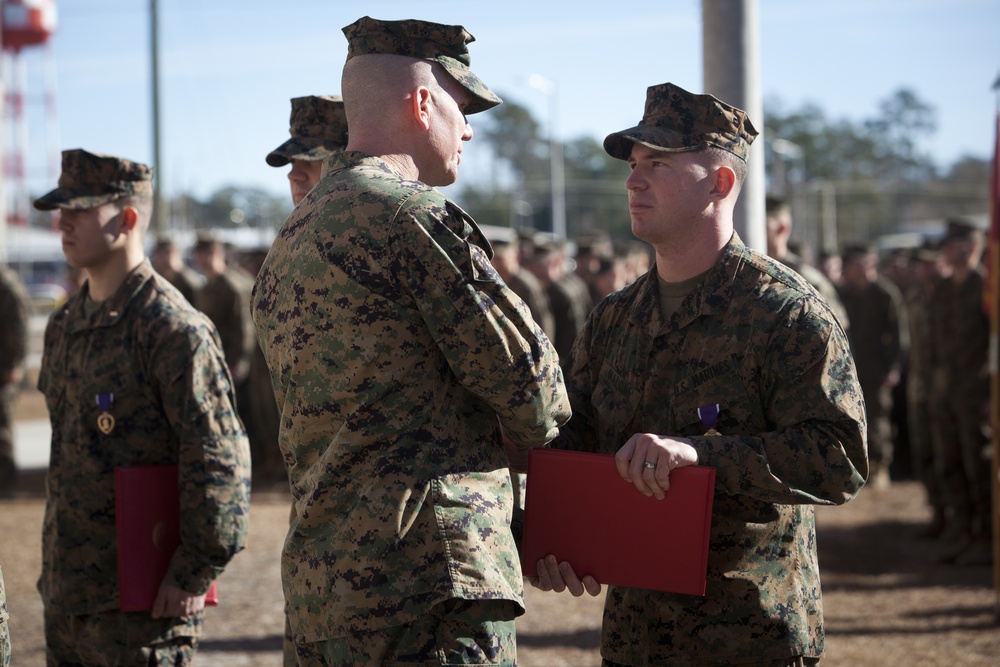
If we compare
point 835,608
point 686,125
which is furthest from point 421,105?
point 835,608

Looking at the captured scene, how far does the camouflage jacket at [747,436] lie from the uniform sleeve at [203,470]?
4.08 feet

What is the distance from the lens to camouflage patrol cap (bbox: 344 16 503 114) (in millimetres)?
2615

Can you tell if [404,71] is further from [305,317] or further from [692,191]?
[692,191]

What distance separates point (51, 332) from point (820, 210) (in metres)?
66.9

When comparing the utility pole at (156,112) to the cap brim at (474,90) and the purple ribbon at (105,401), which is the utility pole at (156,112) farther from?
the cap brim at (474,90)

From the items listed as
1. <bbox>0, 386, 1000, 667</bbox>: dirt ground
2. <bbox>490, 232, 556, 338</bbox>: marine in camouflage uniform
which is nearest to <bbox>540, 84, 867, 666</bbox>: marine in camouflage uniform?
<bbox>0, 386, 1000, 667</bbox>: dirt ground

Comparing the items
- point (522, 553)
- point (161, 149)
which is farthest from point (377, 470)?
point (161, 149)

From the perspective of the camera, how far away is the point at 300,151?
12.9 ft

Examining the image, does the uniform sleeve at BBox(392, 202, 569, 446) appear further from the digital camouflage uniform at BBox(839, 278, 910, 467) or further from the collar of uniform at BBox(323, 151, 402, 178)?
the digital camouflage uniform at BBox(839, 278, 910, 467)

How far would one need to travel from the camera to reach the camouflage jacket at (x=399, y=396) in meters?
2.41

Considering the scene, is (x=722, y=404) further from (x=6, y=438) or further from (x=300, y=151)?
(x=6, y=438)

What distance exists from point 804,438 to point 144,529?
2179mm

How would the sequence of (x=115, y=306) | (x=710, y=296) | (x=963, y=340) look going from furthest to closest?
(x=963, y=340)
(x=115, y=306)
(x=710, y=296)

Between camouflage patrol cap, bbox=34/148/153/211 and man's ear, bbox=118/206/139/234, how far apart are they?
52mm
